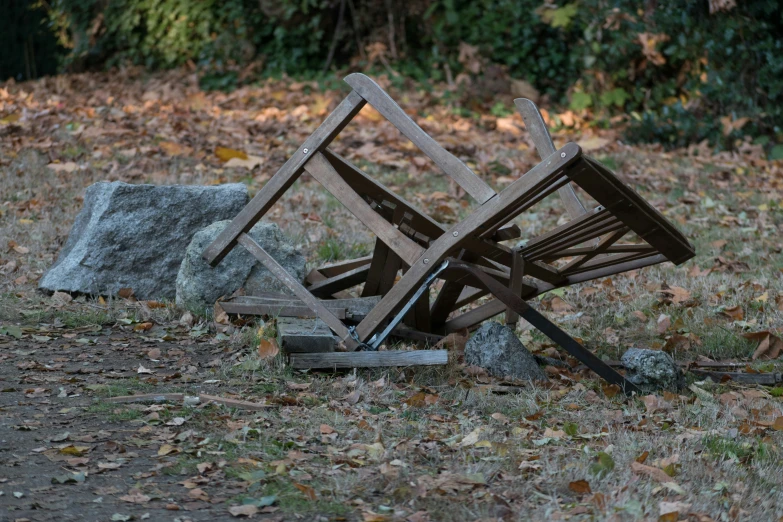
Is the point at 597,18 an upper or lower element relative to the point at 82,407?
upper

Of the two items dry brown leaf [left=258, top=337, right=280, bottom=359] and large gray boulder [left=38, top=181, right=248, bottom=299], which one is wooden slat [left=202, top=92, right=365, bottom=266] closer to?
dry brown leaf [left=258, top=337, right=280, bottom=359]

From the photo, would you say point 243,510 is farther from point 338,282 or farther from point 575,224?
point 338,282

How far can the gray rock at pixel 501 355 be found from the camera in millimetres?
4102

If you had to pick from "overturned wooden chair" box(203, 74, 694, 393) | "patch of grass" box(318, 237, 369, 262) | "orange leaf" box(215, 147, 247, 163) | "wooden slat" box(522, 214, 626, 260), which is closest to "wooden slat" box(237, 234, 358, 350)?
"overturned wooden chair" box(203, 74, 694, 393)

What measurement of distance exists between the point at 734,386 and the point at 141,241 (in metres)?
3.27

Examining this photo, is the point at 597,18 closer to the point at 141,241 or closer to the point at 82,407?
the point at 141,241

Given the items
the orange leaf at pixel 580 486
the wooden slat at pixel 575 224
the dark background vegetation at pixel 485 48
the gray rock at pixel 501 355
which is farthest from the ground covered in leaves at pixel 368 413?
the dark background vegetation at pixel 485 48

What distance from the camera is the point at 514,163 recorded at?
851cm

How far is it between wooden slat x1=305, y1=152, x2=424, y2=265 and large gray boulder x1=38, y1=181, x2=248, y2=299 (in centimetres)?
149

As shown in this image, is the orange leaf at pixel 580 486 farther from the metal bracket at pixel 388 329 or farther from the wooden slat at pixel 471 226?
the metal bracket at pixel 388 329

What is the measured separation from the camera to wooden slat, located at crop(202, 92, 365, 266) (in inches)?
158

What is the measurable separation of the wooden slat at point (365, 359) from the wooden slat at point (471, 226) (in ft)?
0.38

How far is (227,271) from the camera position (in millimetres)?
4980

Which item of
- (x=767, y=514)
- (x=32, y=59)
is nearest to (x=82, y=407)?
(x=767, y=514)
